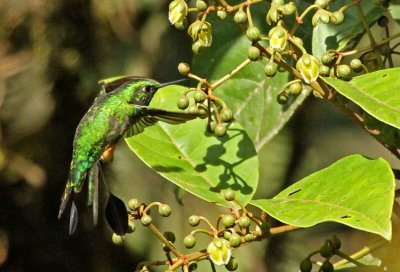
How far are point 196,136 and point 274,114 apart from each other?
27 cm

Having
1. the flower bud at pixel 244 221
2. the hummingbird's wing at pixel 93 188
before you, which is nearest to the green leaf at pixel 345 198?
the flower bud at pixel 244 221

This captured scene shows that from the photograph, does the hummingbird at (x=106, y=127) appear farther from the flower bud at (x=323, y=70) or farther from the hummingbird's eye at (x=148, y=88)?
the flower bud at (x=323, y=70)

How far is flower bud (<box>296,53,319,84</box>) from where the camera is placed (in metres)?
1.47

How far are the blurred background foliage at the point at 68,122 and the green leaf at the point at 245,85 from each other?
1.06m

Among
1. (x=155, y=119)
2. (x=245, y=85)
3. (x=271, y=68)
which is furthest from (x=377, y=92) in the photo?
(x=245, y=85)

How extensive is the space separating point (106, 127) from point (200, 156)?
26cm

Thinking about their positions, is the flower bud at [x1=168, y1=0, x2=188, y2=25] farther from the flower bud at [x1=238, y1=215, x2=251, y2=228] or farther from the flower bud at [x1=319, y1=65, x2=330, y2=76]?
the flower bud at [x1=238, y1=215, x2=251, y2=228]

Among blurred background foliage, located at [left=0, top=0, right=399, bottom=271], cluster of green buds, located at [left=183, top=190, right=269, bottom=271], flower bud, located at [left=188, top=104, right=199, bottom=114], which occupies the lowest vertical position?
blurred background foliage, located at [left=0, top=0, right=399, bottom=271]

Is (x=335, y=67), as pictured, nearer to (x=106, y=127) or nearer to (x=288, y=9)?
(x=288, y=9)

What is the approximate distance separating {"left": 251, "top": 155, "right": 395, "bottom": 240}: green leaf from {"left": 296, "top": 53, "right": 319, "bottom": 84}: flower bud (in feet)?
0.59

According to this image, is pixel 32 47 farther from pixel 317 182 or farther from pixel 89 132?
pixel 317 182

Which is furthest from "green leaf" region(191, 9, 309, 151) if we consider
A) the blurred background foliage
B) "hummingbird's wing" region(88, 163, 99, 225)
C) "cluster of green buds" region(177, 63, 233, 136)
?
the blurred background foliage

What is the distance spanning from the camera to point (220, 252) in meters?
1.49

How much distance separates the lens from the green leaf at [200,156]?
1817 mm
